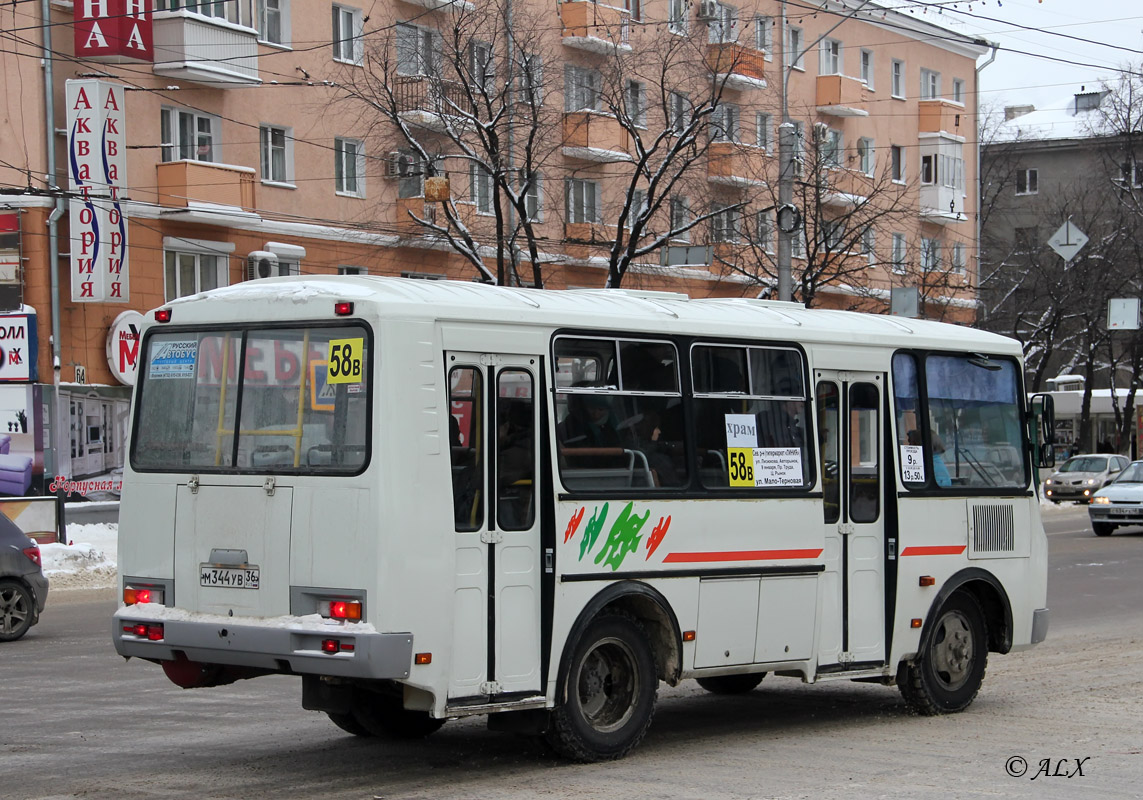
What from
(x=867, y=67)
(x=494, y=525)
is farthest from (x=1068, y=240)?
(x=494, y=525)

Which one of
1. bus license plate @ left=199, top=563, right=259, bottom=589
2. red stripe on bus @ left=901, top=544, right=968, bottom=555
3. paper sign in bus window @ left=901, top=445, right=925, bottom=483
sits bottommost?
red stripe on bus @ left=901, top=544, right=968, bottom=555

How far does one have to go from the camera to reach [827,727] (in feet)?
34.9

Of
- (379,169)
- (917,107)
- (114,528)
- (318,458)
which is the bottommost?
(114,528)

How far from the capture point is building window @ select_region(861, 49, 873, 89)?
53.0m

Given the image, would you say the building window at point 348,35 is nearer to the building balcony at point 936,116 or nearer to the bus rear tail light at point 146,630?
the building balcony at point 936,116

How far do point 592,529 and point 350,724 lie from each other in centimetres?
219

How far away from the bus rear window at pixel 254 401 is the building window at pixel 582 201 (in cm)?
3087

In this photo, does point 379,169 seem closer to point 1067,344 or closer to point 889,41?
point 889,41

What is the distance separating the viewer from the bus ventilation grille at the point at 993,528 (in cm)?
1151

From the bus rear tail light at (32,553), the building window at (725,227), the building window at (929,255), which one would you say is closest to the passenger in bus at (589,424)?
the bus rear tail light at (32,553)

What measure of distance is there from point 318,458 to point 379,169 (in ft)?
92.0

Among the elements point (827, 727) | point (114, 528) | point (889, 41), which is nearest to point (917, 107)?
point (889, 41)

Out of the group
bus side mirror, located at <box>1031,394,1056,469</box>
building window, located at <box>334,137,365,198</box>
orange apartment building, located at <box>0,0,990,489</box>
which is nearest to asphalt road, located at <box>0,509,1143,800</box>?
bus side mirror, located at <box>1031,394,1056,469</box>

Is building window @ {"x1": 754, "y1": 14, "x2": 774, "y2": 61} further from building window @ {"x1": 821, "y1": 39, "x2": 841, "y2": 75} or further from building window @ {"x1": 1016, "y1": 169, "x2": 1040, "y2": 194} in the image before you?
building window @ {"x1": 1016, "y1": 169, "x2": 1040, "y2": 194}
